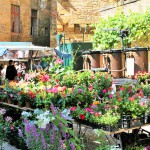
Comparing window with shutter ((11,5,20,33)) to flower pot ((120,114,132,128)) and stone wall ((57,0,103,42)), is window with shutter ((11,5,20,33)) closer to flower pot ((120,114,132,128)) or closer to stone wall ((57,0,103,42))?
stone wall ((57,0,103,42))

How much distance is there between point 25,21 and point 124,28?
40.6ft

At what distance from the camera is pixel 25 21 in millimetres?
25656

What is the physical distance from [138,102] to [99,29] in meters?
11.7

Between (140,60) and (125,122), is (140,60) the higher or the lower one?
the higher one

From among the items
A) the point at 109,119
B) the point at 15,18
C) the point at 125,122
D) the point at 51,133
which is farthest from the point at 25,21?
the point at 51,133

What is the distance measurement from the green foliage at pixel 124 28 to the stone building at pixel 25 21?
8.73 metres

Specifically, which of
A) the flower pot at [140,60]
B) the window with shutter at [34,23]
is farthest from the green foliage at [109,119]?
the window with shutter at [34,23]

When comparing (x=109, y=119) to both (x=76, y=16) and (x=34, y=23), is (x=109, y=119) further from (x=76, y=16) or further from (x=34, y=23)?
(x=34, y=23)

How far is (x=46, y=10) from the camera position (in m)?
27.6

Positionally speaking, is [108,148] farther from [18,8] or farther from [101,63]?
[18,8]

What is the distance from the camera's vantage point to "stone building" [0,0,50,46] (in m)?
23.8

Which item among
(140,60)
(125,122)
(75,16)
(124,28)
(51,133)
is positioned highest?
(75,16)

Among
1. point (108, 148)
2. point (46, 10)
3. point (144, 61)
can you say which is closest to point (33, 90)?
point (108, 148)

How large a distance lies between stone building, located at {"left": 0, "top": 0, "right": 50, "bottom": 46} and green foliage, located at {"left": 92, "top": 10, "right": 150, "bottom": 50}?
8729 millimetres
